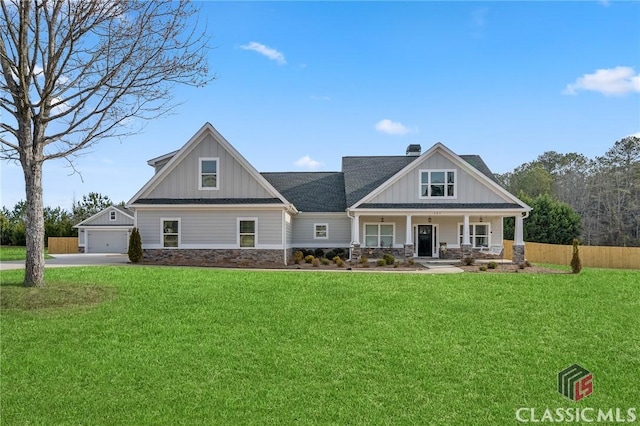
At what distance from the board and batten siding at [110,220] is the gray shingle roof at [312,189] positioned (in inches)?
604

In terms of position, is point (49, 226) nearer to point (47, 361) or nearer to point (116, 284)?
point (116, 284)

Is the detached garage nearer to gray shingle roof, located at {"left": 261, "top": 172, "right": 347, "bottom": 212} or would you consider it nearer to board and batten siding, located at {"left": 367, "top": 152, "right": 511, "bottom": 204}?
gray shingle roof, located at {"left": 261, "top": 172, "right": 347, "bottom": 212}

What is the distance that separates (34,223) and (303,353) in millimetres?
7323

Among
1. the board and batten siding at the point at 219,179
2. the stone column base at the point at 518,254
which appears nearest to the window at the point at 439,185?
the stone column base at the point at 518,254

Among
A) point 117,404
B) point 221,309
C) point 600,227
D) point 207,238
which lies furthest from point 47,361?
point 600,227

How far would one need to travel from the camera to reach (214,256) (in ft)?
70.0

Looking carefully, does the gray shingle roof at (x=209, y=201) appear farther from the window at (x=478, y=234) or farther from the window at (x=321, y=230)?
the window at (x=478, y=234)

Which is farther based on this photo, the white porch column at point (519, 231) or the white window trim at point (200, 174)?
the white porch column at point (519, 231)

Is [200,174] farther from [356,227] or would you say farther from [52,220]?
[52,220]

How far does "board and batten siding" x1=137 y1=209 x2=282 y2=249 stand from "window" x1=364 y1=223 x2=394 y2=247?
20.0 ft

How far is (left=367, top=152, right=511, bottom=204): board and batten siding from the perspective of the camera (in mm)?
23297

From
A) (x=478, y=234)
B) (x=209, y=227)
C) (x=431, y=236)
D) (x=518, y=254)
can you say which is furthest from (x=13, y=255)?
(x=518, y=254)

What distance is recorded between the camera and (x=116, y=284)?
12.0 meters

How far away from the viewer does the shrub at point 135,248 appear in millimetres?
20484
